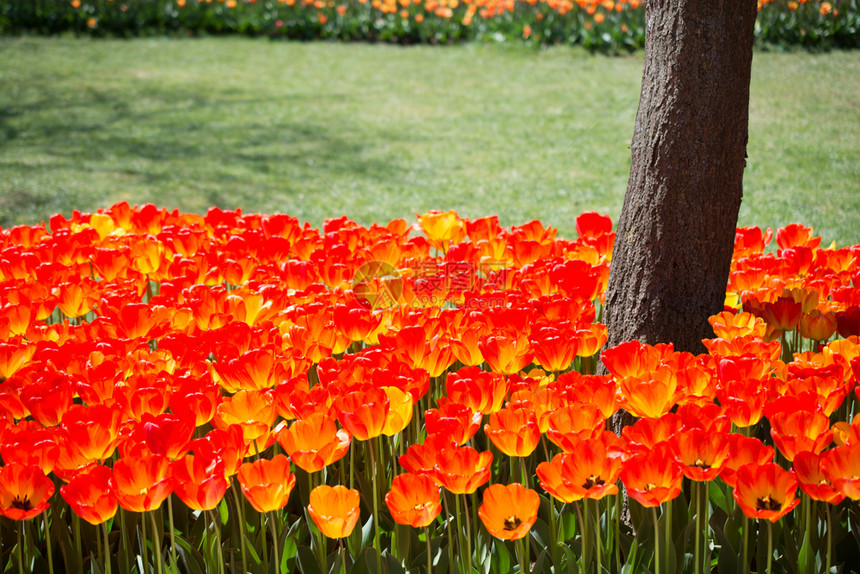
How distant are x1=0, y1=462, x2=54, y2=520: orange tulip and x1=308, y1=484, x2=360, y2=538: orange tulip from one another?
0.52 meters

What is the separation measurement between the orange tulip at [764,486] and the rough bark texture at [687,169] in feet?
3.23

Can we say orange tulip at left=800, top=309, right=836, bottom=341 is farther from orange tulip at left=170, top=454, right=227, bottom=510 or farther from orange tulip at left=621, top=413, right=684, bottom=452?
orange tulip at left=170, top=454, right=227, bottom=510

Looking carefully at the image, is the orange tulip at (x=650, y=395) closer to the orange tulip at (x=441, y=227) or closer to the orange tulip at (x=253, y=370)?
the orange tulip at (x=253, y=370)

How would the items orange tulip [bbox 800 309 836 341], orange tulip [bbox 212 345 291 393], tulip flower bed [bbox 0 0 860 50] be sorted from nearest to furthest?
orange tulip [bbox 212 345 291 393]
orange tulip [bbox 800 309 836 341]
tulip flower bed [bbox 0 0 860 50]

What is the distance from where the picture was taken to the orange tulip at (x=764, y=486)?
1562 millimetres

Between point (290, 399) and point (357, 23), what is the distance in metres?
12.9

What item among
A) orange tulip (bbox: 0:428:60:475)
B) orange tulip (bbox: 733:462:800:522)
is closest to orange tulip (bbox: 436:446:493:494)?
orange tulip (bbox: 733:462:800:522)

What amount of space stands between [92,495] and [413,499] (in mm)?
608

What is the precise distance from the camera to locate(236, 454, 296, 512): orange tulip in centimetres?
Result: 158

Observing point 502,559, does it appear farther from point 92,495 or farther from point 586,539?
point 92,495

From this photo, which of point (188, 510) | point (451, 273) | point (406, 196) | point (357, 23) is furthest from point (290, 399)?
point (357, 23)

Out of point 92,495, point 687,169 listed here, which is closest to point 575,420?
point 92,495

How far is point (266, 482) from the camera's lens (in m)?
1.62

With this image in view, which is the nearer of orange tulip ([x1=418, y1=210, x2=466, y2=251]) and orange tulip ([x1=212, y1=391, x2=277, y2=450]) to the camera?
orange tulip ([x1=212, y1=391, x2=277, y2=450])
